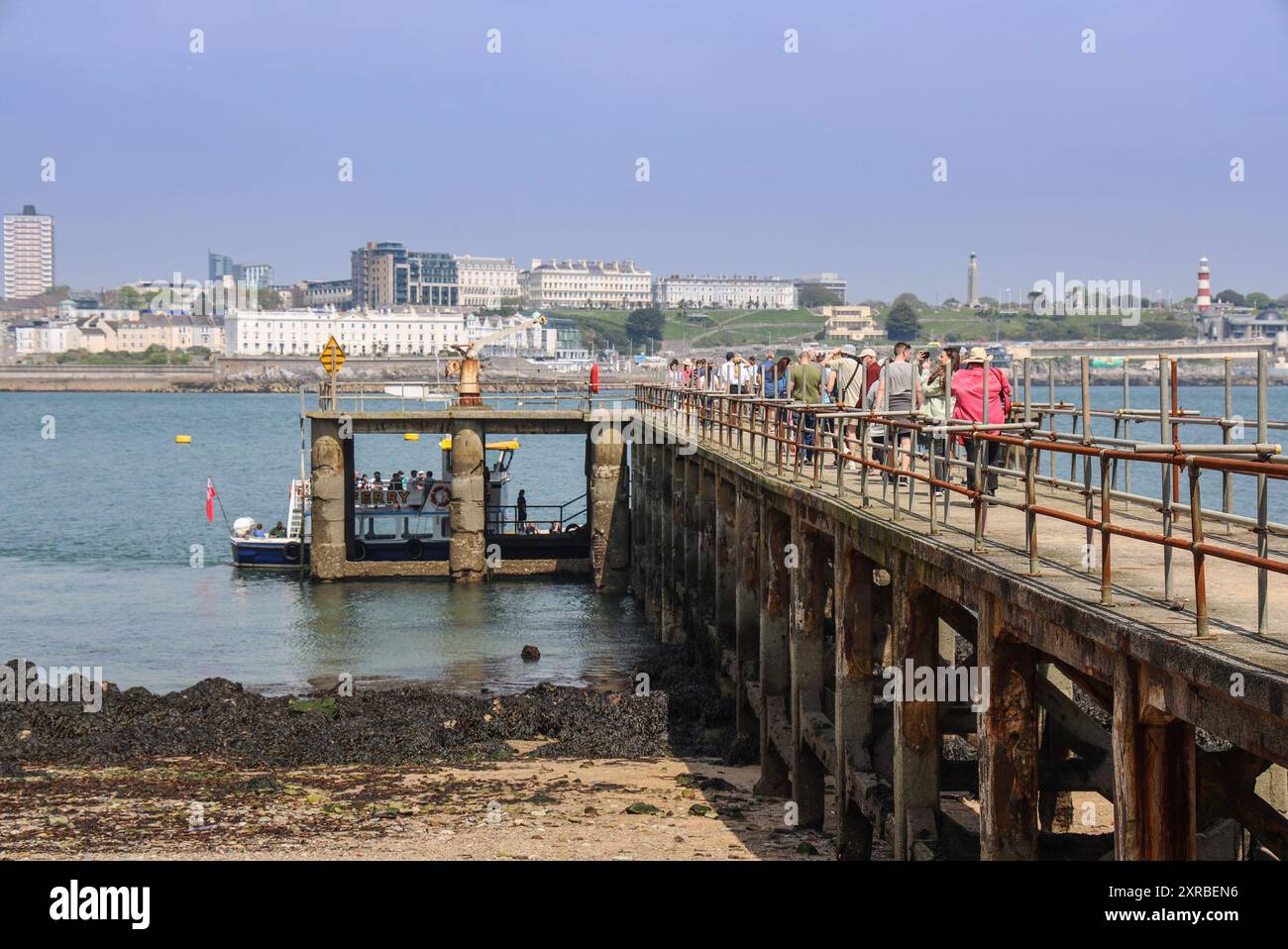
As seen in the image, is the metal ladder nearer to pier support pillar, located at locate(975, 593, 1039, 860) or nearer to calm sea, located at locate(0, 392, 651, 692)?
calm sea, located at locate(0, 392, 651, 692)

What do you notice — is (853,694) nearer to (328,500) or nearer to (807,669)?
(807,669)

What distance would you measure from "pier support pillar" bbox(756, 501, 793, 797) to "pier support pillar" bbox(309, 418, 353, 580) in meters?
24.1

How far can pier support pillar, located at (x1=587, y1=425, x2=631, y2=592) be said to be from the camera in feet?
141

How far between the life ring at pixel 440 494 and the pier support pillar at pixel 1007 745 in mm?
35271

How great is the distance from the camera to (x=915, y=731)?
12.6 meters

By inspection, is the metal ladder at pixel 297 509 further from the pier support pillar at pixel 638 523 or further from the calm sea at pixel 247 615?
the pier support pillar at pixel 638 523

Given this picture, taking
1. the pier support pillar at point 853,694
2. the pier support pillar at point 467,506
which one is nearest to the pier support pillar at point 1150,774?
the pier support pillar at point 853,694

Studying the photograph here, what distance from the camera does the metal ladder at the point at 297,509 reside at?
1779 inches

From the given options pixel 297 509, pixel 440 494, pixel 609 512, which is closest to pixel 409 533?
pixel 440 494

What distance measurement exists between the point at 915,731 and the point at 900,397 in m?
7.13

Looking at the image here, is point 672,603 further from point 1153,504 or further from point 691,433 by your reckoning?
point 1153,504

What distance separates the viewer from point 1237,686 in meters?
6.91
